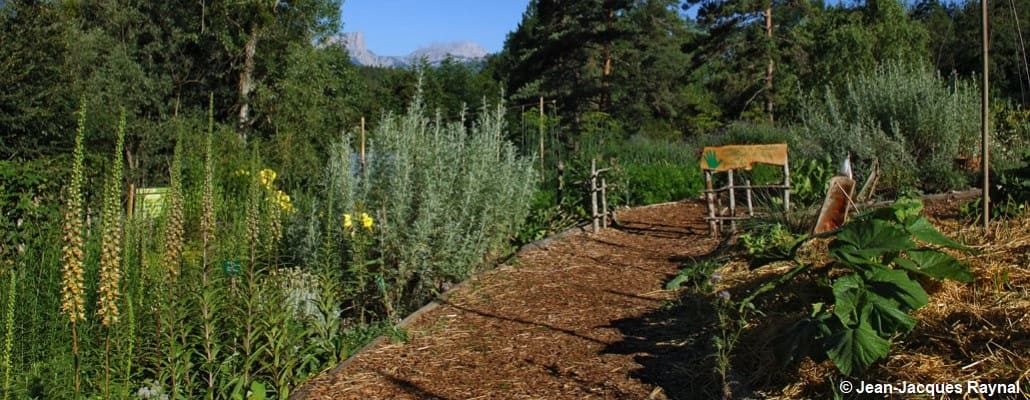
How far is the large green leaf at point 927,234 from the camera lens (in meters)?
3.54

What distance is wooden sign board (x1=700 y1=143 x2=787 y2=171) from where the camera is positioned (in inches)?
312

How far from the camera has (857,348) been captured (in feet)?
9.79

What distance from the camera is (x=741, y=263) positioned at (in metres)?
5.84

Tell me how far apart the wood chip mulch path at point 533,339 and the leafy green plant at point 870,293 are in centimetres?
79

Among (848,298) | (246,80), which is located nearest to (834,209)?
(848,298)

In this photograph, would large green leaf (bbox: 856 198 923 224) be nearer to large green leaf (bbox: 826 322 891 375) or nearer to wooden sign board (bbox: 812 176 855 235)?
large green leaf (bbox: 826 322 891 375)

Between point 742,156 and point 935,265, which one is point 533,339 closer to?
point 935,265

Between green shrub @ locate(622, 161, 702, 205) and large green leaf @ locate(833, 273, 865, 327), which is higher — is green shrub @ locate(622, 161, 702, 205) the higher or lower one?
the higher one

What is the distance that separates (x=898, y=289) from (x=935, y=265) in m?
0.41

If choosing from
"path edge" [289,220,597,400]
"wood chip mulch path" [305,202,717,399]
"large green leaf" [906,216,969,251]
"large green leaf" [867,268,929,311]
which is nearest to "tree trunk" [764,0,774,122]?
"path edge" [289,220,597,400]

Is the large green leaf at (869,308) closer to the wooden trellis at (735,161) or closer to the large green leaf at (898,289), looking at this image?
the large green leaf at (898,289)

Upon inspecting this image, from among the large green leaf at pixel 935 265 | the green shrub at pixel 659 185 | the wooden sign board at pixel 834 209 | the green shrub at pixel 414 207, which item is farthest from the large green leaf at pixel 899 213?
the green shrub at pixel 659 185

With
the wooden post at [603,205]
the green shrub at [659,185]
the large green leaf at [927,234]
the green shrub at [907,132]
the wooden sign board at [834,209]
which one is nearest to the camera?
the large green leaf at [927,234]

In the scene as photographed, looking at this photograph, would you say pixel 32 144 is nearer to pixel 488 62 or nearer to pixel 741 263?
pixel 741 263
